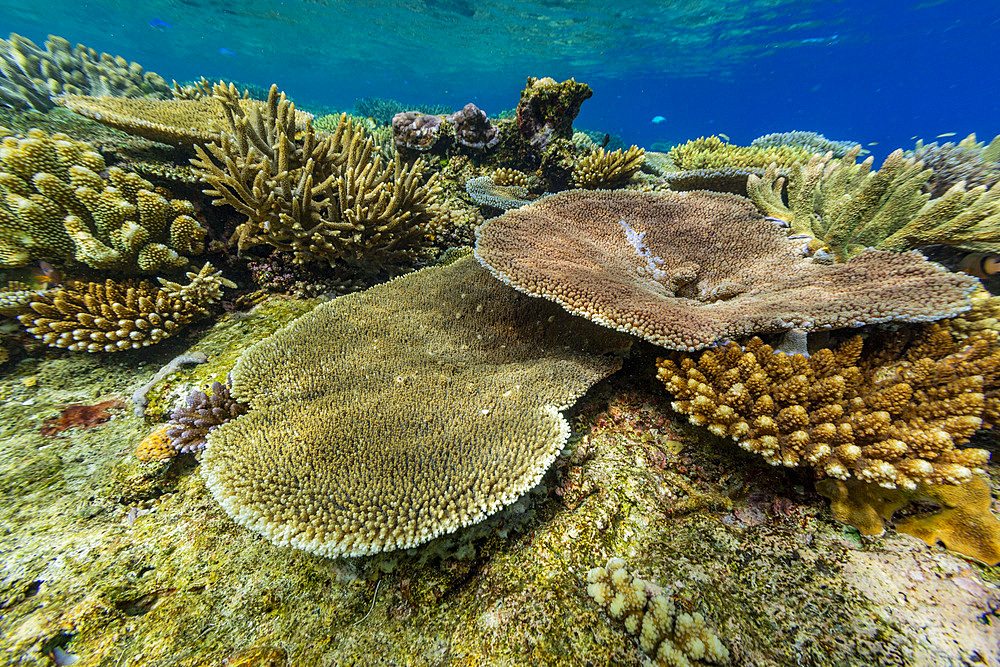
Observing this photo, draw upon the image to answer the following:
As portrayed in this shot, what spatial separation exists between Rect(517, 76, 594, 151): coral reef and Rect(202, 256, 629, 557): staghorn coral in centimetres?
438

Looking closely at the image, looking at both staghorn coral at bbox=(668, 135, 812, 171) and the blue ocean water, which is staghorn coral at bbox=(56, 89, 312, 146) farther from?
the blue ocean water

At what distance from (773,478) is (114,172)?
245 inches

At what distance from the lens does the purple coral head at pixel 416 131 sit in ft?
22.0

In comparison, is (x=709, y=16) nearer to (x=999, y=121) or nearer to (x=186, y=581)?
(x=186, y=581)

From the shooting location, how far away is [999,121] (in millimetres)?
93625

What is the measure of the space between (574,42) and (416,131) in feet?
165

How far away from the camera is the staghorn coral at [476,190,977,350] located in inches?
92.3

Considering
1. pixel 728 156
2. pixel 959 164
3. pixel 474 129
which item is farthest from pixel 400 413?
pixel 959 164

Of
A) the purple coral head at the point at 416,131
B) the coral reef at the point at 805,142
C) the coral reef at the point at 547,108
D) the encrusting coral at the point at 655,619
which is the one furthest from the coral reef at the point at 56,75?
the coral reef at the point at 805,142

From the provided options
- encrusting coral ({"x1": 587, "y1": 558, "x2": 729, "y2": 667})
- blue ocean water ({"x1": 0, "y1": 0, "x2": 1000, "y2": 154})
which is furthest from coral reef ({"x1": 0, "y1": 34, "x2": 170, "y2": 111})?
blue ocean water ({"x1": 0, "y1": 0, "x2": 1000, "y2": 154})

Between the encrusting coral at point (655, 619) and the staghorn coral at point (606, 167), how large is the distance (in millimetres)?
5577

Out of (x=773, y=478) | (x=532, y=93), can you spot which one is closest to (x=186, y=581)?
(x=773, y=478)

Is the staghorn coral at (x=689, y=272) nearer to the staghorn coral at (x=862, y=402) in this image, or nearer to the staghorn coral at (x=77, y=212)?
the staghorn coral at (x=862, y=402)

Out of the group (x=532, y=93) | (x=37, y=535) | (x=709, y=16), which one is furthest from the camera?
(x=709, y=16)
